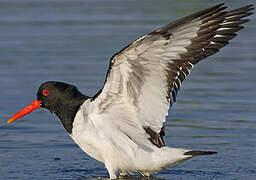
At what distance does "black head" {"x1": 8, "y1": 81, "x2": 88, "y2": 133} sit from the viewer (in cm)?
946

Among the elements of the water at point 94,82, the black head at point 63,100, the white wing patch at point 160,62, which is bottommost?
the water at point 94,82

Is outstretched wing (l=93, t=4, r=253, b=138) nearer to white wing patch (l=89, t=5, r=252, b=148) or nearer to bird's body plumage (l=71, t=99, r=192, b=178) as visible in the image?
white wing patch (l=89, t=5, r=252, b=148)

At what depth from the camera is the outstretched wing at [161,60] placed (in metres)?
8.47

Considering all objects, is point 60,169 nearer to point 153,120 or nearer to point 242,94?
point 153,120

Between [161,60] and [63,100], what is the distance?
1565 mm

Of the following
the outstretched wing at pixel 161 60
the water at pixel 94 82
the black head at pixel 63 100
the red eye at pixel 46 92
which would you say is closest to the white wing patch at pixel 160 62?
the outstretched wing at pixel 161 60

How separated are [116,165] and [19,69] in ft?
17.8

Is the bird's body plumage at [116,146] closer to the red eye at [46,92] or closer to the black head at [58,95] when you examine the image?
the black head at [58,95]

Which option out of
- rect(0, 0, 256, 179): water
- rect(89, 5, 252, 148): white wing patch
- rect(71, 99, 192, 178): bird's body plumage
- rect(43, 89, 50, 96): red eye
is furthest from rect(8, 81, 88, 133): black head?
rect(0, 0, 256, 179): water

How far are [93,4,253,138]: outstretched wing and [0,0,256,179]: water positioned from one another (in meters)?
1.21

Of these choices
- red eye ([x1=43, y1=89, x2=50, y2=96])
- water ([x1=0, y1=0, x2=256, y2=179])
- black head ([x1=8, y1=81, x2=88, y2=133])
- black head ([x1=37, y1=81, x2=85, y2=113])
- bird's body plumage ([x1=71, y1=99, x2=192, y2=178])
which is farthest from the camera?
water ([x1=0, y1=0, x2=256, y2=179])

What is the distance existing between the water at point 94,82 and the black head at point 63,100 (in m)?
0.84

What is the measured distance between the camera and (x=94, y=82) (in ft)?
44.6

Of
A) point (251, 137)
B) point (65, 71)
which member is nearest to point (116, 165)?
point (251, 137)
